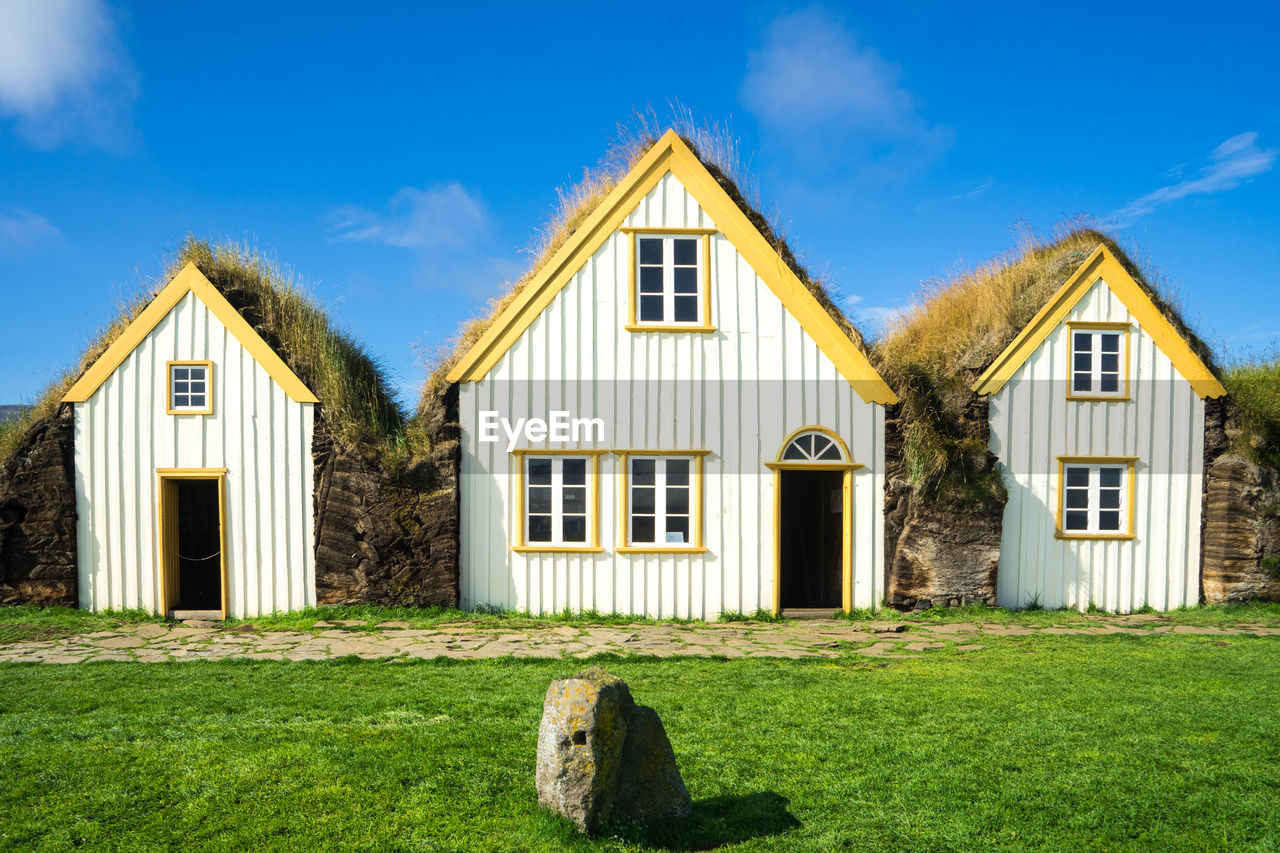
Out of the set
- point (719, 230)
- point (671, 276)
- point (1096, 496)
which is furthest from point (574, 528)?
point (1096, 496)

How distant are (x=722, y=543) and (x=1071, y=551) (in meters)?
5.84

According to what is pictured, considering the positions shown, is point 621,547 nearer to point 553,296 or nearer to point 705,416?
point 705,416

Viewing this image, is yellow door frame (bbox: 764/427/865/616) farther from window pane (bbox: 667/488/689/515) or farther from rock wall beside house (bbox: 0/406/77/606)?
rock wall beside house (bbox: 0/406/77/606)

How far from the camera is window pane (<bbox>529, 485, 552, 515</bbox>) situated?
12414mm

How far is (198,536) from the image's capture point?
15.8 meters

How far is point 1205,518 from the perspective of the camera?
13.1 m

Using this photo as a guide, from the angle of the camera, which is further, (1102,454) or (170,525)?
(1102,454)

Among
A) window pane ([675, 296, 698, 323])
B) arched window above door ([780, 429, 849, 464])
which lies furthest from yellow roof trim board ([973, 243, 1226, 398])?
window pane ([675, 296, 698, 323])

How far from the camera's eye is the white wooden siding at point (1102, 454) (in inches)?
505

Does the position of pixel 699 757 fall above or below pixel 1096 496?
below

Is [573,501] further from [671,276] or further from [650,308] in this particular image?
[671,276]

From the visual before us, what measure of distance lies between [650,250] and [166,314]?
787 cm

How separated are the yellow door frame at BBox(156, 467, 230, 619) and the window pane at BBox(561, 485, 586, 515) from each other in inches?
211

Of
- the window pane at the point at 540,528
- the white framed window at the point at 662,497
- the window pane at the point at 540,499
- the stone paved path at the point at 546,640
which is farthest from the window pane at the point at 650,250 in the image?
the stone paved path at the point at 546,640
